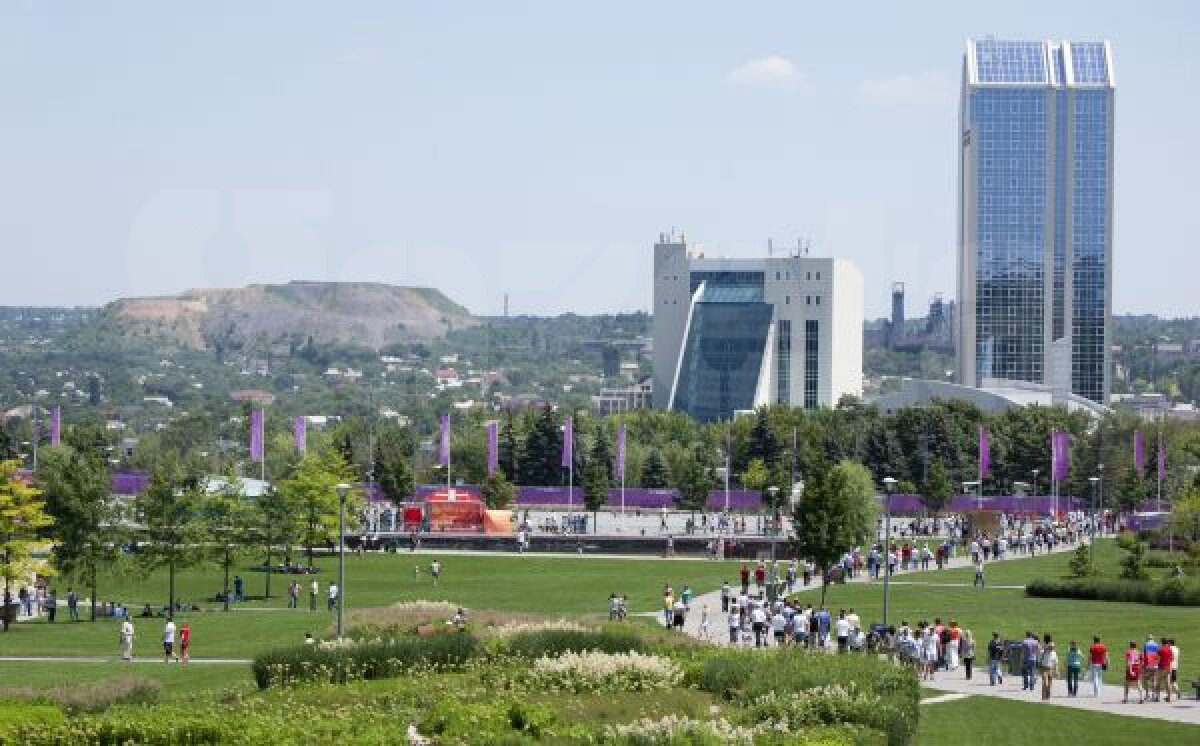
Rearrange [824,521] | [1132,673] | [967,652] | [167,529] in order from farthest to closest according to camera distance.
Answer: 1. [167,529]
2. [824,521]
3. [967,652]
4. [1132,673]

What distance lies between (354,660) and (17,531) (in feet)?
81.8

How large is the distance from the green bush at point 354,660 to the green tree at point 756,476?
3074 inches

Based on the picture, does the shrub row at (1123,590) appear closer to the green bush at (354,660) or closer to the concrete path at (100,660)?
the concrete path at (100,660)

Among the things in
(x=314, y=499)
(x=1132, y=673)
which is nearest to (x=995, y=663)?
(x=1132, y=673)

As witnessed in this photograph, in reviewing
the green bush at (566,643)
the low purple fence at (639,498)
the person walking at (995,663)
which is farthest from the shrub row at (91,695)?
the low purple fence at (639,498)

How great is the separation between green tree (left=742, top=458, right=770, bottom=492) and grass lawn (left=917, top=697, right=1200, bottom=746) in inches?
2959

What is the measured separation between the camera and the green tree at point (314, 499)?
2916 inches

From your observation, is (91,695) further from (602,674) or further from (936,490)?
(936,490)

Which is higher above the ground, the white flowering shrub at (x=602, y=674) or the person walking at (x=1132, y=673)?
the white flowering shrub at (x=602, y=674)

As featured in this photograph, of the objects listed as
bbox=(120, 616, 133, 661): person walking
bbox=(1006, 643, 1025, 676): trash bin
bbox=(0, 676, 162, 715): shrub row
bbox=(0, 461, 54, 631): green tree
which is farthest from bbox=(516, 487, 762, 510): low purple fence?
bbox=(0, 676, 162, 715): shrub row

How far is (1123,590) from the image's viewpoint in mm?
60938

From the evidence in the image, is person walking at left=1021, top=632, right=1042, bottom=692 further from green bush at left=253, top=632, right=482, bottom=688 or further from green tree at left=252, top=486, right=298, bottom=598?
green tree at left=252, top=486, right=298, bottom=598

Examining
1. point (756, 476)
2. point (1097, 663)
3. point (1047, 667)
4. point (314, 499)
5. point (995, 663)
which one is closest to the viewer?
point (1047, 667)

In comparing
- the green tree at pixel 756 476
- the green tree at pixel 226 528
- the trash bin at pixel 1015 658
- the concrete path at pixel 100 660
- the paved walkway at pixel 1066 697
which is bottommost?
the concrete path at pixel 100 660
